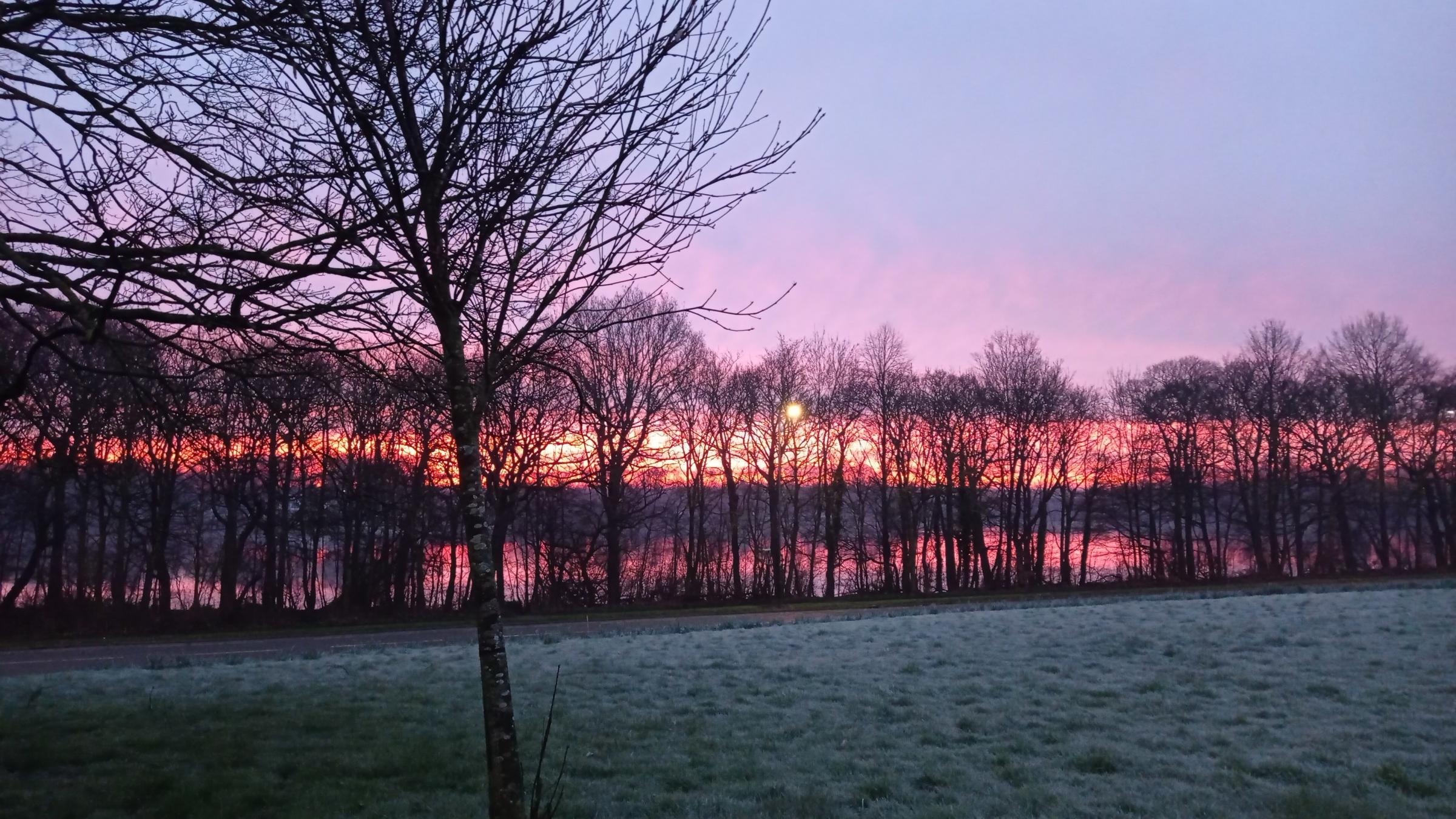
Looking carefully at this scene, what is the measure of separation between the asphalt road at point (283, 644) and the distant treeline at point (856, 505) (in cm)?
325

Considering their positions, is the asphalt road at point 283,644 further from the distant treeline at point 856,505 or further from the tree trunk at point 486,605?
the tree trunk at point 486,605

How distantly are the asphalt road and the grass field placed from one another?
3.90 meters

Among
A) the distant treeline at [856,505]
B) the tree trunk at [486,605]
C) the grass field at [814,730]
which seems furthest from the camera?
the distant treeline at [856,505]

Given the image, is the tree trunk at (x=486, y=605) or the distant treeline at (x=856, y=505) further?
the distant treeline at (x=856, y=505)

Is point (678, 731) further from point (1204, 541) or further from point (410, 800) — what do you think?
point (1204, 541)

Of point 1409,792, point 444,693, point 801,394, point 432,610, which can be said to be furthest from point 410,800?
point 801,394

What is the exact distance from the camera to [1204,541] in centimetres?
4819

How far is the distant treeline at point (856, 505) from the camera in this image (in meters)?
30.7

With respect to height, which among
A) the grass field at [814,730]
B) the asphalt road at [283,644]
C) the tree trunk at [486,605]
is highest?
the tree trunk at [486,605]

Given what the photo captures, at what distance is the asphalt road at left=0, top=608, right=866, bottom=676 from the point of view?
1578 cm

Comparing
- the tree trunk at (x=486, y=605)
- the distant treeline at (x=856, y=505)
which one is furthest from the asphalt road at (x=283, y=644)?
the tree trunk at (x=486, y=605)

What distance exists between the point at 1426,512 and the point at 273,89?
2212 inches

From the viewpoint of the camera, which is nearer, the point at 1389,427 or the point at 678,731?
the point at 678,731

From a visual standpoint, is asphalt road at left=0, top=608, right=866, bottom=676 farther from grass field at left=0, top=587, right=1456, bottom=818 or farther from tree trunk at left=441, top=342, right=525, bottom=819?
tree trunk at left=441, top=342, right=525, bottom=819
